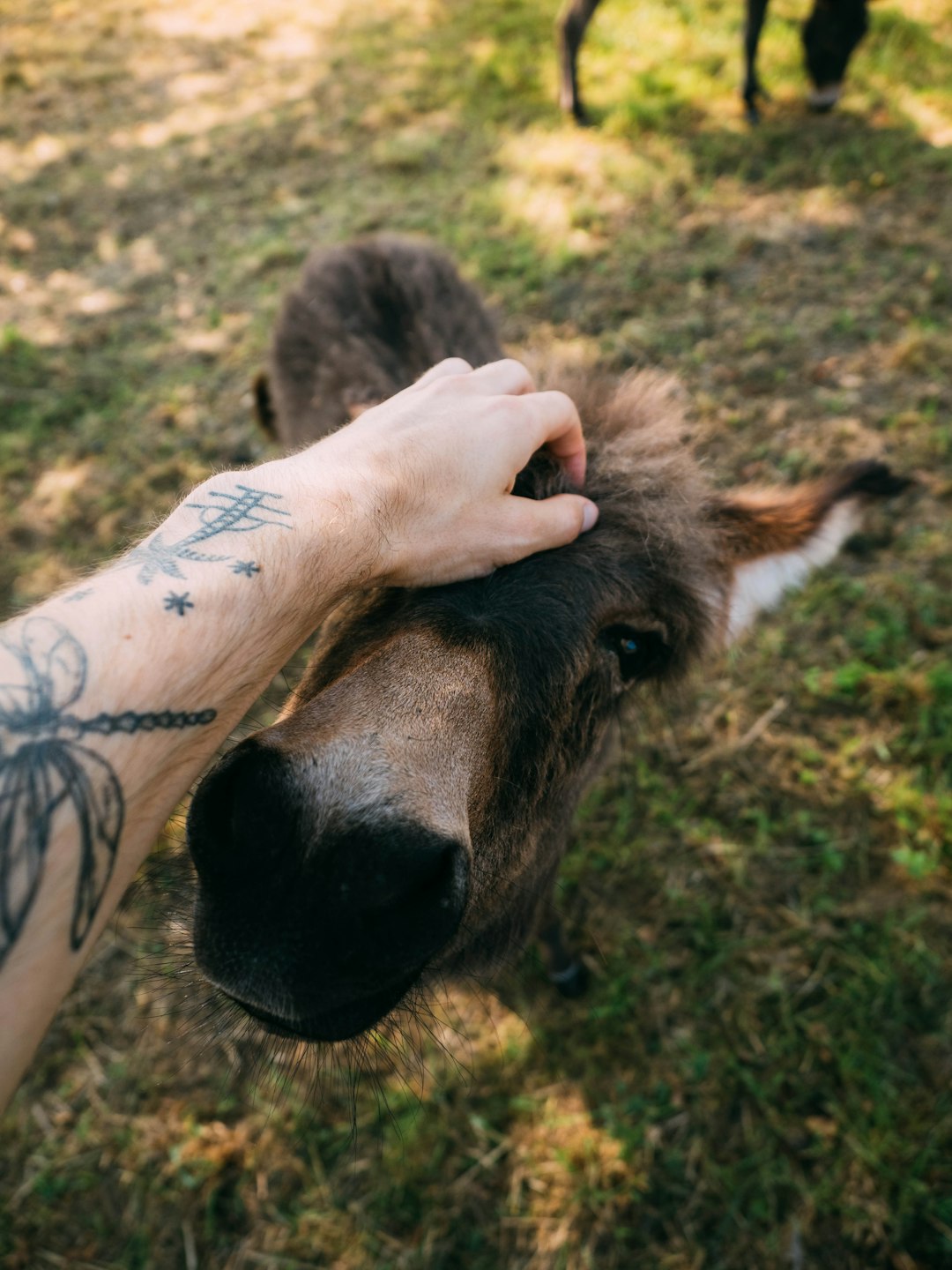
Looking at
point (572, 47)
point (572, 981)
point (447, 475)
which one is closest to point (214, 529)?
point (447, 475)

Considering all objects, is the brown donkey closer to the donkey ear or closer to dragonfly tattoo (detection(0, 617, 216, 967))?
the donkey ear

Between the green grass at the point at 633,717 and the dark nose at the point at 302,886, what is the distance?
52 cm

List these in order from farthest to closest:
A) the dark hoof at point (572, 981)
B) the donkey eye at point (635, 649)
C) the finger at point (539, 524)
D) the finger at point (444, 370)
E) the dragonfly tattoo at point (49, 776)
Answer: the dark hoof at point (572, 981)
the donkey eye at point (635, 649)
the finger at point (444, 370)
the finger at point (539, 524)
the dragonfly tattoo at point (49, 776)

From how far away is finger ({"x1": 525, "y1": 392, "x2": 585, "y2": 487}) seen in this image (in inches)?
70.6

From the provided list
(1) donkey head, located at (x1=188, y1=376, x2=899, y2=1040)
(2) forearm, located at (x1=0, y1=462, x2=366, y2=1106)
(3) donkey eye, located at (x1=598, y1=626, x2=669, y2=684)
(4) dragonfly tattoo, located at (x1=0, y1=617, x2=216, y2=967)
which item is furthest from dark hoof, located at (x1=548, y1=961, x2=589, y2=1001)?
(4) dragonfly tattoo, located at (x1=0, y1=617, x2=216, y2=967)

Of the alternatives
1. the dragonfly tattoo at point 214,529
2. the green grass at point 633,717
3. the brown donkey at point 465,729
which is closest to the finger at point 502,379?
the brown donkey at point 465,729

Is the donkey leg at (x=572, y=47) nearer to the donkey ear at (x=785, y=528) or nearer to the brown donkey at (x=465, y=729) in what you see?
the brown donkey at (x=465, y=729)

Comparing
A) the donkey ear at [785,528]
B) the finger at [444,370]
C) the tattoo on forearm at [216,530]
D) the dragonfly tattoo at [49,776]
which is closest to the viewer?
the dragonfly tattoo at [49,776]

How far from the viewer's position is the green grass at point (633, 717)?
9.32 feet

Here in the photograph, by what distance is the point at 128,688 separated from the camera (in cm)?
120

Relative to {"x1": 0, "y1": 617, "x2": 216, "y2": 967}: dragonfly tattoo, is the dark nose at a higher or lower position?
lower

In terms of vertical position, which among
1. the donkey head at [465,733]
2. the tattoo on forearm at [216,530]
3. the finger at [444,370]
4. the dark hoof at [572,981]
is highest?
the finger at [444,370]

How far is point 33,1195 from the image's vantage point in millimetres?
3051

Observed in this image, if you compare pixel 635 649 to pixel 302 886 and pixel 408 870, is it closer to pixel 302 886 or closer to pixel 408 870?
pixel 408 870
